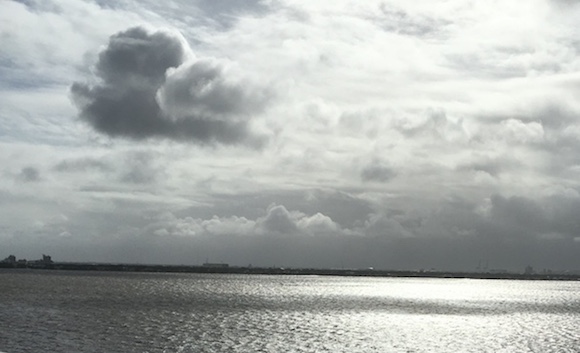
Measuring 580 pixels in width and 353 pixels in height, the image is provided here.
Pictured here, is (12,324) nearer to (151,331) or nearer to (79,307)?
(151,331)

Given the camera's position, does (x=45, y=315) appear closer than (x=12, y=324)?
No

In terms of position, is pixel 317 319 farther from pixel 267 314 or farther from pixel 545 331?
pixel 545 331

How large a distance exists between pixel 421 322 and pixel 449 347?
113 ft

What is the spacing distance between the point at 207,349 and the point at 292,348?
9138mm

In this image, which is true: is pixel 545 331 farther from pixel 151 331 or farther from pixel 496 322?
pixel 151 331

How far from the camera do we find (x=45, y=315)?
98.0 m

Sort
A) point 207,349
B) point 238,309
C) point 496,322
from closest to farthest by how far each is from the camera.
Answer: point 207,349, point 496,322, point 238,309

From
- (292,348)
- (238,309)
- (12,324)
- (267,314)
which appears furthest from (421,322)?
(12,324)

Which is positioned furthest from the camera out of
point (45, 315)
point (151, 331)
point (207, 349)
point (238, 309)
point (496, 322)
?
point (238, 309)

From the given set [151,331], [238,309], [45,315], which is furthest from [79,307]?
[151,331]

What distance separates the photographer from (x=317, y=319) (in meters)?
112

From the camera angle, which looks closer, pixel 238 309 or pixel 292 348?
pixel 292 348

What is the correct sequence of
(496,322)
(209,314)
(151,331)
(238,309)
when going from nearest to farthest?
(151,331) → (209,314) → (496,322) → (238,309)

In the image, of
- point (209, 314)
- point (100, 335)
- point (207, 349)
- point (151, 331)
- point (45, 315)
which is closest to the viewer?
point (207, 349)
